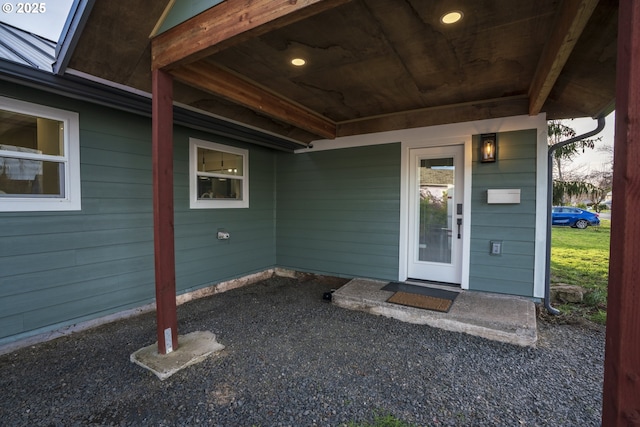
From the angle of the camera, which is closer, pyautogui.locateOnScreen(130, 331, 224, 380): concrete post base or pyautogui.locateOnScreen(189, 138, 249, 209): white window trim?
pyautogui.locateOnScreen(130, 331, 224, 380): concrete post base

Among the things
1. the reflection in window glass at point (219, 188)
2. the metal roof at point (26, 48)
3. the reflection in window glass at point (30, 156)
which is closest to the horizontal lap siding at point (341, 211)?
the reflection in window glass at point (219, 188)

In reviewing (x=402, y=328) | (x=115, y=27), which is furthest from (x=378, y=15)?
(x=402, y=328)

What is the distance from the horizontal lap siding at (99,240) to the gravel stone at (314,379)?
1.02 ft

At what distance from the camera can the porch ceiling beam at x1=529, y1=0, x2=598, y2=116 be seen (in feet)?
5.47

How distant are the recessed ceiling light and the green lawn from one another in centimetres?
250

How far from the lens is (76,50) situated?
2299 millimetres

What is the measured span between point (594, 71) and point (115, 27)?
156 inches

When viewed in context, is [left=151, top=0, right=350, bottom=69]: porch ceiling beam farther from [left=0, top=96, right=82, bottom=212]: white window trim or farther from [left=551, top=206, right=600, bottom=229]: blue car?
[left=551, top=206, right=600, bottom=229]: blue car

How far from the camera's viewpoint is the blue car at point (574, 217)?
39.2 feet

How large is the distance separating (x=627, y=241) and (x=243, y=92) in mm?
3139

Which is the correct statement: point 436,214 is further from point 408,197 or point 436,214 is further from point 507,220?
point 507,220

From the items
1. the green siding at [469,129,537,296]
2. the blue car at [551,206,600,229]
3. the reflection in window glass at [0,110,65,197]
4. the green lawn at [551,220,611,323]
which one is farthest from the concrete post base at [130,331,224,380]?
the blue car at [551,206,600,229]

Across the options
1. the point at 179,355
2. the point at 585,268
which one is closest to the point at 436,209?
the point at 179,355

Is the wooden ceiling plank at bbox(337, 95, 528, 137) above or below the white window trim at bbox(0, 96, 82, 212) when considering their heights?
above
